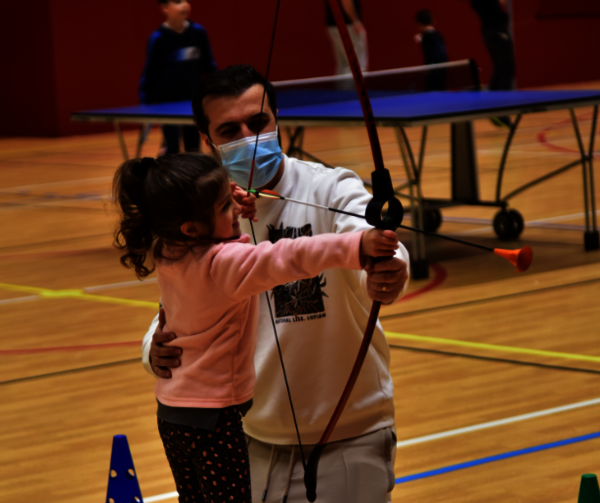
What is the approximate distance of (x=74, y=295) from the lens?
4.84 m

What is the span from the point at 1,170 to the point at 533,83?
9610 mm

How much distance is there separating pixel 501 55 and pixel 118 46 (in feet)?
22.8

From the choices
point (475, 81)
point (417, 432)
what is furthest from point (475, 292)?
point (475, 81)

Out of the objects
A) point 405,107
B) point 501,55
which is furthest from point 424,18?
point 405,107

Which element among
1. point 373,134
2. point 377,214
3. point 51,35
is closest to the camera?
point 377,214

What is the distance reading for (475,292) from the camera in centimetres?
440

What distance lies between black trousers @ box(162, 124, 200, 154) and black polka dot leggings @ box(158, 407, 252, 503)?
504 centimetres

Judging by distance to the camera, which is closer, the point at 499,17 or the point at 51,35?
the point at 499,17

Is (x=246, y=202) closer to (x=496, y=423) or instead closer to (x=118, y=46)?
(x=496, y=423)

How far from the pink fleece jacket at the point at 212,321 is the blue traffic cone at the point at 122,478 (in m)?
0.49

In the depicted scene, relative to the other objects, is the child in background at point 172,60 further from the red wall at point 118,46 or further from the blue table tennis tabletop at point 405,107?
the red wall at point 118,46

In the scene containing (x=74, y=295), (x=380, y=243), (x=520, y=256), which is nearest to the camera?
(x=520, y=256)

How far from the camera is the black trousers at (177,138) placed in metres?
6.86

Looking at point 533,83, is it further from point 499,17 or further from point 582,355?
point 582,355
